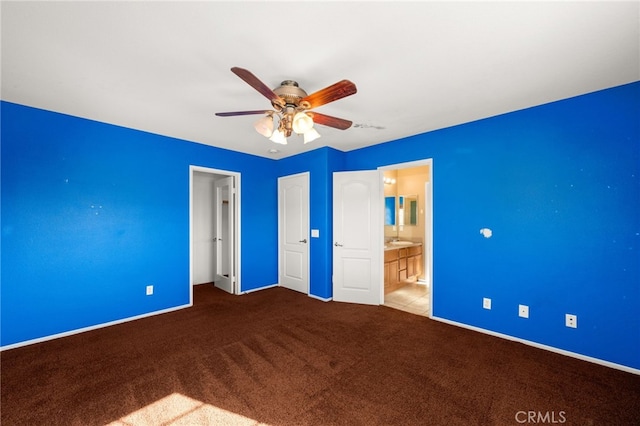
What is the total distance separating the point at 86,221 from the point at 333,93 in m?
3.23

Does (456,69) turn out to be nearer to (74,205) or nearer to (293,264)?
(293,264)

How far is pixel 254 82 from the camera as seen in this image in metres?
1.59

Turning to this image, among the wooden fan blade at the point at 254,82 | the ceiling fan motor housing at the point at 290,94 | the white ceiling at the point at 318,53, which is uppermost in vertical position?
the white ceiling at the point at 318,53

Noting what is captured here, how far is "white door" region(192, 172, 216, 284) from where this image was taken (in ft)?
17.0

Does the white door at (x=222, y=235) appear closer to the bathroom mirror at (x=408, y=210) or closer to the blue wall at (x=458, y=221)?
the blue wall at (x=458, y=221)

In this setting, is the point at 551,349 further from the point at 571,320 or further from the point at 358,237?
the point at 358,237

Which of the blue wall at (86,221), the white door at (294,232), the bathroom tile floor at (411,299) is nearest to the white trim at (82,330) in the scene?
the blue wall at (86,221)

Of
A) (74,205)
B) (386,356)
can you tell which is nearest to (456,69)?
(386,356)

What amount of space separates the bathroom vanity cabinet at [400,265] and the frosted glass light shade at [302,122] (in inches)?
118

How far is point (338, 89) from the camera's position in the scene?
5.58 ft

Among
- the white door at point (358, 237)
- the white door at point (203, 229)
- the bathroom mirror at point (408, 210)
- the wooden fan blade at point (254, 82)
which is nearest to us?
the wooden fan blade at point (254, 82)

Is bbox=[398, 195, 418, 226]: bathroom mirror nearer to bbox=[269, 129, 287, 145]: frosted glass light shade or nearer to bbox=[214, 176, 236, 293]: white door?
bbox=[214, 176, 236, 293]: white door

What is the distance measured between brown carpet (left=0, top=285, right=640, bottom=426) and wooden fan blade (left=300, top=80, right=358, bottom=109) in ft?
A: 7.12

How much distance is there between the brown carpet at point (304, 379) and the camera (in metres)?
1.74
